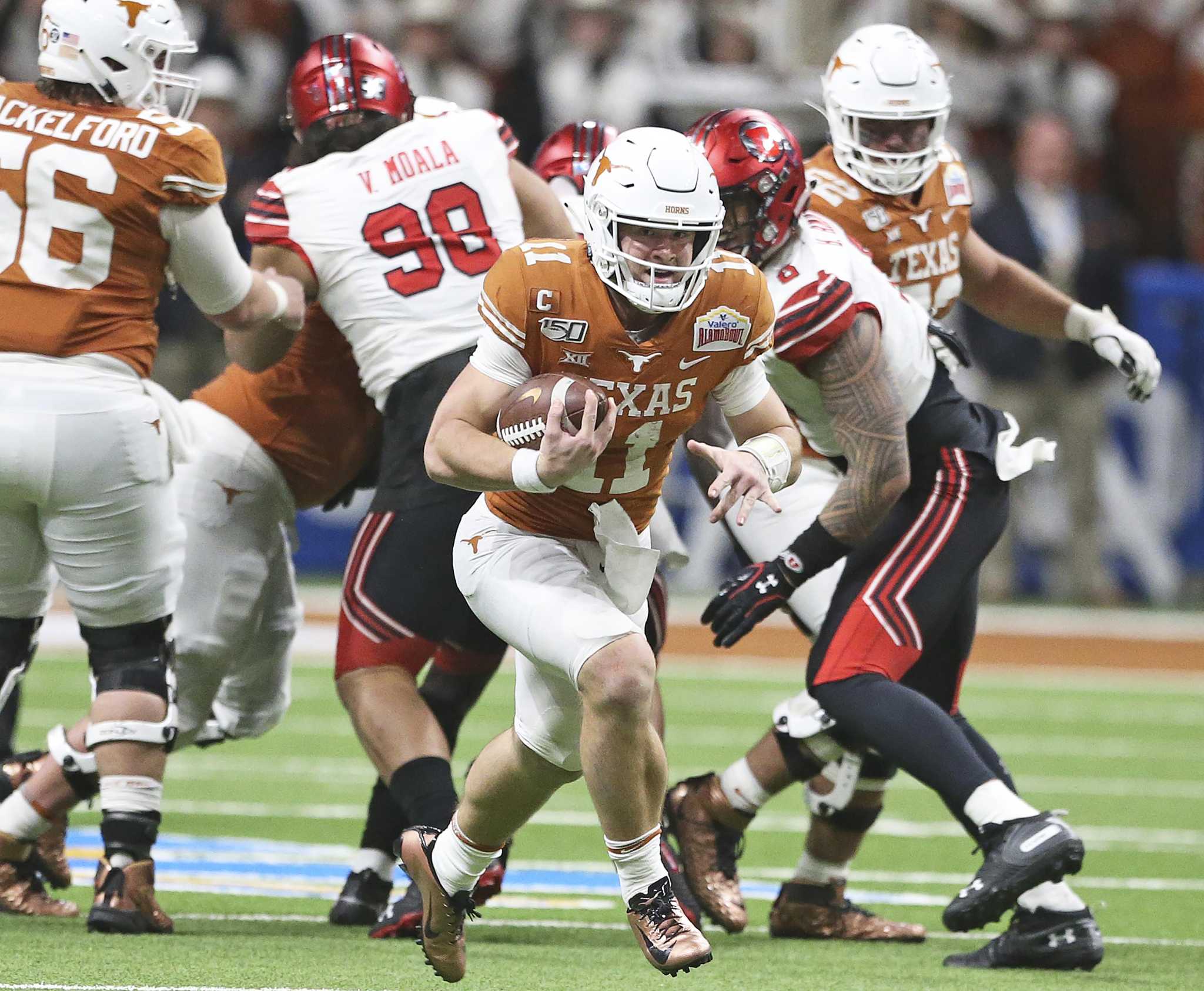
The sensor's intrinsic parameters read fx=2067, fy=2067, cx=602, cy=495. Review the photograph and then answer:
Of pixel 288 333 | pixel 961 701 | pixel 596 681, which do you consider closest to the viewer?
pixel 596 681

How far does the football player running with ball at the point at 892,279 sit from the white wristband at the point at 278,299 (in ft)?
3.42

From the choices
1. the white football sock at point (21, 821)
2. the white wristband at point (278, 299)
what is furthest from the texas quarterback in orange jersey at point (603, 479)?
the white football sock at point (21, 821)

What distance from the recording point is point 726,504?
12.5 feet

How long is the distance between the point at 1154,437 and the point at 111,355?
332 inches

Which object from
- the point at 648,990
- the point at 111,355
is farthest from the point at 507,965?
the point at 111,355

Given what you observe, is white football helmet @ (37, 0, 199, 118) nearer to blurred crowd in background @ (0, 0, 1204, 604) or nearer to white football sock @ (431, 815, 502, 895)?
white football sock @ (431, 815, 502, 895)

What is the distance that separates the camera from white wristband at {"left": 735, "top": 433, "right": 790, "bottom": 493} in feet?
13.1

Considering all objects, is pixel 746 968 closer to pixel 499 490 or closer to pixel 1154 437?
pixel 499 490

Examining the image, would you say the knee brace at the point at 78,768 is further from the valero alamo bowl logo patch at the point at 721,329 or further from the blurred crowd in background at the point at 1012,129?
the blurred crowd in background at the point at 1012,129

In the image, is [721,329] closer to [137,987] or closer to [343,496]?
[137,987]

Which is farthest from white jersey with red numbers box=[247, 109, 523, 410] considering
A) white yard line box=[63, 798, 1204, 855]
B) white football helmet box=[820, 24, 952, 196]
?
white yard line box=[63, 798, 1204, 855]

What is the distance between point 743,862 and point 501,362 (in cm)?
259

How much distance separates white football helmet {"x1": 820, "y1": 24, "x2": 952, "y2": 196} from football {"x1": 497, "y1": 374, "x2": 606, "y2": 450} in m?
1.60

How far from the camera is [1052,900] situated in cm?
457
